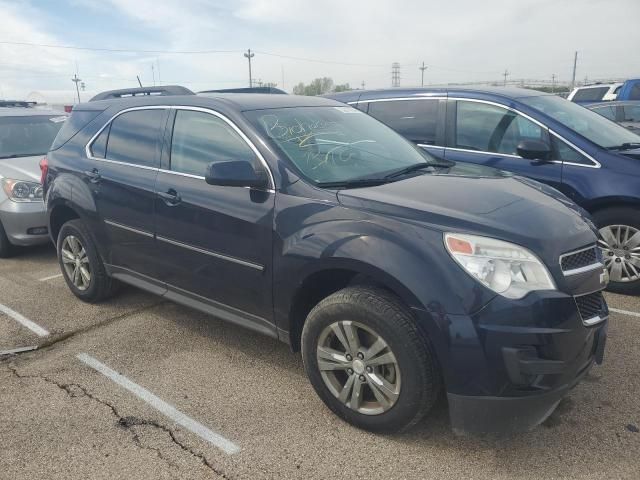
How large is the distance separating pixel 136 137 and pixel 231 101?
0.97 meters

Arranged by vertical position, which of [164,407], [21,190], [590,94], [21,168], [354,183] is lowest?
[164,407]

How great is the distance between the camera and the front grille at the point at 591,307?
2477 mm

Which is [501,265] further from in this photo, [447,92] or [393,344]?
[447,92]

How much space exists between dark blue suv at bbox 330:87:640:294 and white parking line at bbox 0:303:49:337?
11.9 ft

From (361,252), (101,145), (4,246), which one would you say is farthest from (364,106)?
(4,246)

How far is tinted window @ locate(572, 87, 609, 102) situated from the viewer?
1445 cm

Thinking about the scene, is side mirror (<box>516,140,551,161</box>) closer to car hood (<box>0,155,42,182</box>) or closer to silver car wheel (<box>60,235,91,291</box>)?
silver car wheel (<box>60,235,91,291</box>)

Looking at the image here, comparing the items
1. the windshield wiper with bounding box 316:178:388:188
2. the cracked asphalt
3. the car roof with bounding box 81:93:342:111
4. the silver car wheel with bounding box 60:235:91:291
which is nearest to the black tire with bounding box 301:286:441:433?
the cracked asphalt

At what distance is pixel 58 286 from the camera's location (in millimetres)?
5227

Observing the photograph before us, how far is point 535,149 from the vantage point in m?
4.62

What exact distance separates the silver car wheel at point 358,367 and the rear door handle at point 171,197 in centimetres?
140

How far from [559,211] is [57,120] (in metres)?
7.12

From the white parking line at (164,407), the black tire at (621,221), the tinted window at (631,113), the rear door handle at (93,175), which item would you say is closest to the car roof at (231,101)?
the rear door handle at (93,175)

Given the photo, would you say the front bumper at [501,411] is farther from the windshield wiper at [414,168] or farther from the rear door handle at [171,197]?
the rear door handle at [171,197]
